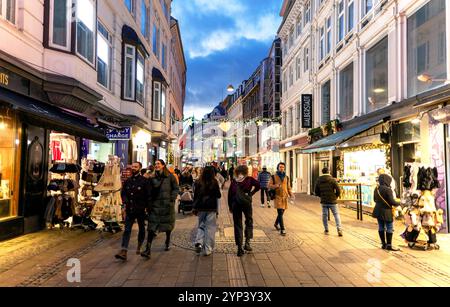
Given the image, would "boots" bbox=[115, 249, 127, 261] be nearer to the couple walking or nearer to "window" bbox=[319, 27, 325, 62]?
the couple walking

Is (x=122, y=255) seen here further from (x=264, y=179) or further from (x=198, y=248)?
(x=264, y=179)

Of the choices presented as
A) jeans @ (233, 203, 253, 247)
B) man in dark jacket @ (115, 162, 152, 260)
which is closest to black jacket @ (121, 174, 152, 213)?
man in dark jacket @ (115, 162, 152, 260)

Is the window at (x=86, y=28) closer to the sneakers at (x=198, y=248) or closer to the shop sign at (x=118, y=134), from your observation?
the shop sign at (x=118, y=134)

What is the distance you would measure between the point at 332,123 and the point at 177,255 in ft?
44.9

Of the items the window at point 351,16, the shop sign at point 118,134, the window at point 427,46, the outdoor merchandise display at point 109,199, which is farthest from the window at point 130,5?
the window at point 427,46

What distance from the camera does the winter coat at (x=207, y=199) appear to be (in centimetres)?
703

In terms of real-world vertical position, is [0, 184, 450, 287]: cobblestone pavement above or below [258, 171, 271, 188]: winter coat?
below

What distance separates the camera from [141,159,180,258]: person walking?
6.82m

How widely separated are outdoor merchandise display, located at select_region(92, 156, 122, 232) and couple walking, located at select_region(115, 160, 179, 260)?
94.2 inches

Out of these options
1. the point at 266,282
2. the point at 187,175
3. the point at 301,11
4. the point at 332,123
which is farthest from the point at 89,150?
the point at 301,11

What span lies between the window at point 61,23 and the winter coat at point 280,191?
6.70m

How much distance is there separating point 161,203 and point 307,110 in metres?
18.1

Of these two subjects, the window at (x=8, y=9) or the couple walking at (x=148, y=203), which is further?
the window at (x=8, y=9)
